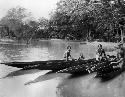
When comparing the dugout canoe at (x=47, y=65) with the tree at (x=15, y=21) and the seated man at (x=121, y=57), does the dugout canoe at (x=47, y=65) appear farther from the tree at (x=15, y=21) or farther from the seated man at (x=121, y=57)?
the tree at (x=15, y=21)

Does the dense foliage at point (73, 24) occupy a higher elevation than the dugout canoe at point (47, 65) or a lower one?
higher

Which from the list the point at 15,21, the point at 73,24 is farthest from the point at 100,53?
the point at 15,21

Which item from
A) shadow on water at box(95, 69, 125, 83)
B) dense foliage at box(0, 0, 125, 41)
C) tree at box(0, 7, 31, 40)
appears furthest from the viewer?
tree at box(0, 7, 31, 40)

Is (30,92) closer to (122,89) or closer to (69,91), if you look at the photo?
(69,91)

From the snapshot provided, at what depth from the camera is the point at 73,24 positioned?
252ft

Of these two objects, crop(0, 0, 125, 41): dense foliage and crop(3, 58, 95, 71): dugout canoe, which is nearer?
crop(3, 58, 95, 71): dugout canoe

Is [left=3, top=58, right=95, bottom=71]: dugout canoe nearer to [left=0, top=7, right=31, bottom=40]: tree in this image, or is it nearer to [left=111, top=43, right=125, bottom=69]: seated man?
[left=111, top=43, right=125, bottom=69]: seated man

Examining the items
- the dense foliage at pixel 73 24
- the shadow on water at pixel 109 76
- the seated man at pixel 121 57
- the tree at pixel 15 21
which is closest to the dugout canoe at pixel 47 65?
the shadow on water at pixel 109 76

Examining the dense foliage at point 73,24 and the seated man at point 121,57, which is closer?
the seated man at point 121,57

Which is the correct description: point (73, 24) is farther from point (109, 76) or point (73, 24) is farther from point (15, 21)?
point (109, 76)

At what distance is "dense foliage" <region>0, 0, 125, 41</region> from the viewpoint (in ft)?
78.5

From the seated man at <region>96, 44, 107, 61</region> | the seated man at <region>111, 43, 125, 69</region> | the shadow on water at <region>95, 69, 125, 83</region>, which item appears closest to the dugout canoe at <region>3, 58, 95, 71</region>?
the seated man at <region>96, 44, 107, 61</region>

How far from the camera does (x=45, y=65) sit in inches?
693

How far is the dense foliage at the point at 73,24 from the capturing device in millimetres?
23922
